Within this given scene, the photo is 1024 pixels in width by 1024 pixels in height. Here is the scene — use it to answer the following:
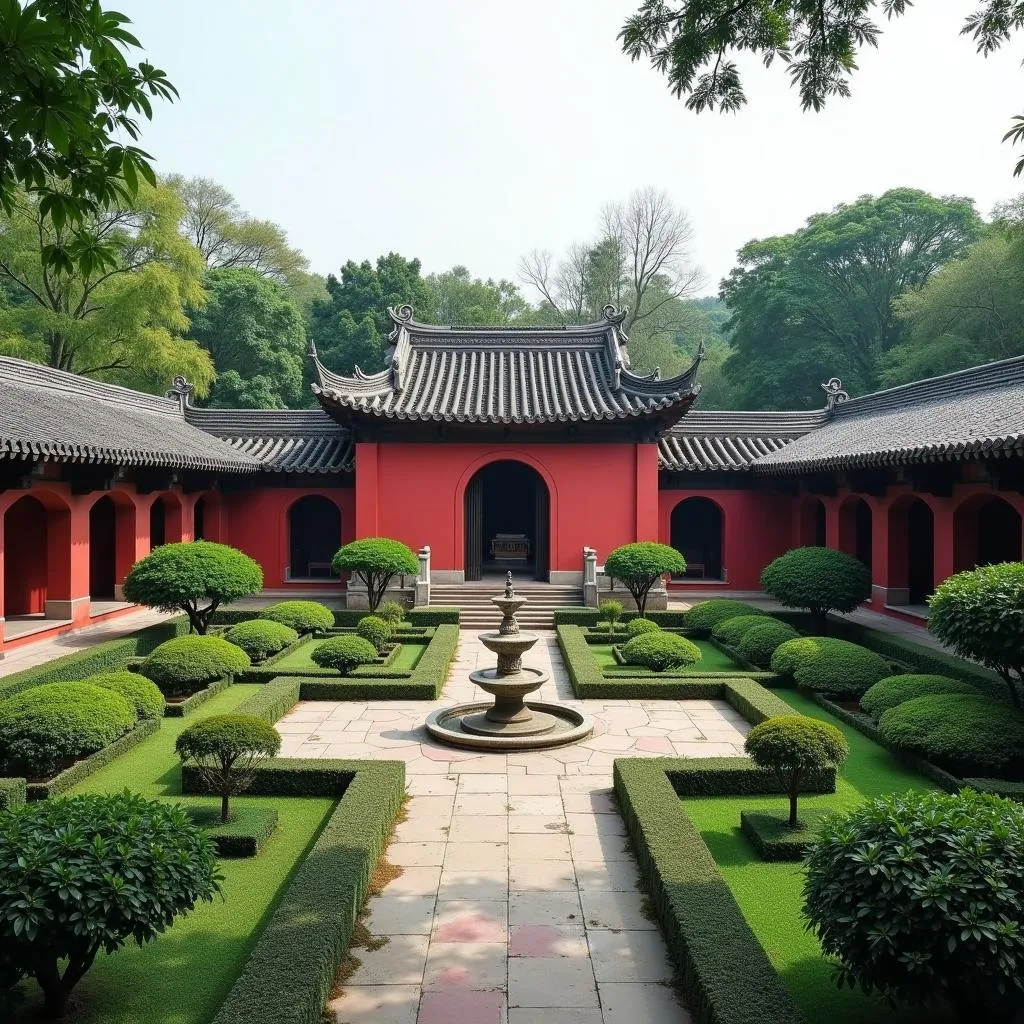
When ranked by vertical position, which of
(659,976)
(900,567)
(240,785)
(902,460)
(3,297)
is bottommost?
(659,976)

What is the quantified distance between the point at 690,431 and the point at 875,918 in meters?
18.1

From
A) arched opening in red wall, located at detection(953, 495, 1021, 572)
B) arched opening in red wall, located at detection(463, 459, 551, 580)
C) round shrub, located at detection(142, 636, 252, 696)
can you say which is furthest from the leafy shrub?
arched opening in red wall, located at detection(463, 459, 551, 580)

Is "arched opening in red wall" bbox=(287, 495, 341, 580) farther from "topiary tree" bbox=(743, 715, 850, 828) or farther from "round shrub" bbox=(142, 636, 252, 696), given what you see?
"topiary tree" bbox=(743, 715, 850, 828)

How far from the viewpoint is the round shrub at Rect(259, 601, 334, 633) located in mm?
14297

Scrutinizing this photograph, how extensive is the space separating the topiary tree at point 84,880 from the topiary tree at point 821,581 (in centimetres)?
1092

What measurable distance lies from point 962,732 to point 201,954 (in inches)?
260

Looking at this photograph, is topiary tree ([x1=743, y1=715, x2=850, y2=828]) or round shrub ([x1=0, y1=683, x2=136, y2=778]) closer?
topiary tree ([x1=743, y1=715, x2=850, y2=828])

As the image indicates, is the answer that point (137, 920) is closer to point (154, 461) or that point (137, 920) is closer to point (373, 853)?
point (373, 853)

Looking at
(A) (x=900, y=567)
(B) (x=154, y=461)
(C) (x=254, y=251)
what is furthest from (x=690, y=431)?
(C) (x=254, y=251)

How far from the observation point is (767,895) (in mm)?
5582

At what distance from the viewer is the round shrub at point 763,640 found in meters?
12.1

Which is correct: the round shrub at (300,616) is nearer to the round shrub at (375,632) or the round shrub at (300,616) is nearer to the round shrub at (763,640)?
the round shrub at (375,632)

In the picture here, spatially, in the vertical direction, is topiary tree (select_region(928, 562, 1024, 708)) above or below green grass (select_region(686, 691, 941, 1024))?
above

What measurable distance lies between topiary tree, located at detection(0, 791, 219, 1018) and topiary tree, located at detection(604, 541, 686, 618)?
11.5 m
